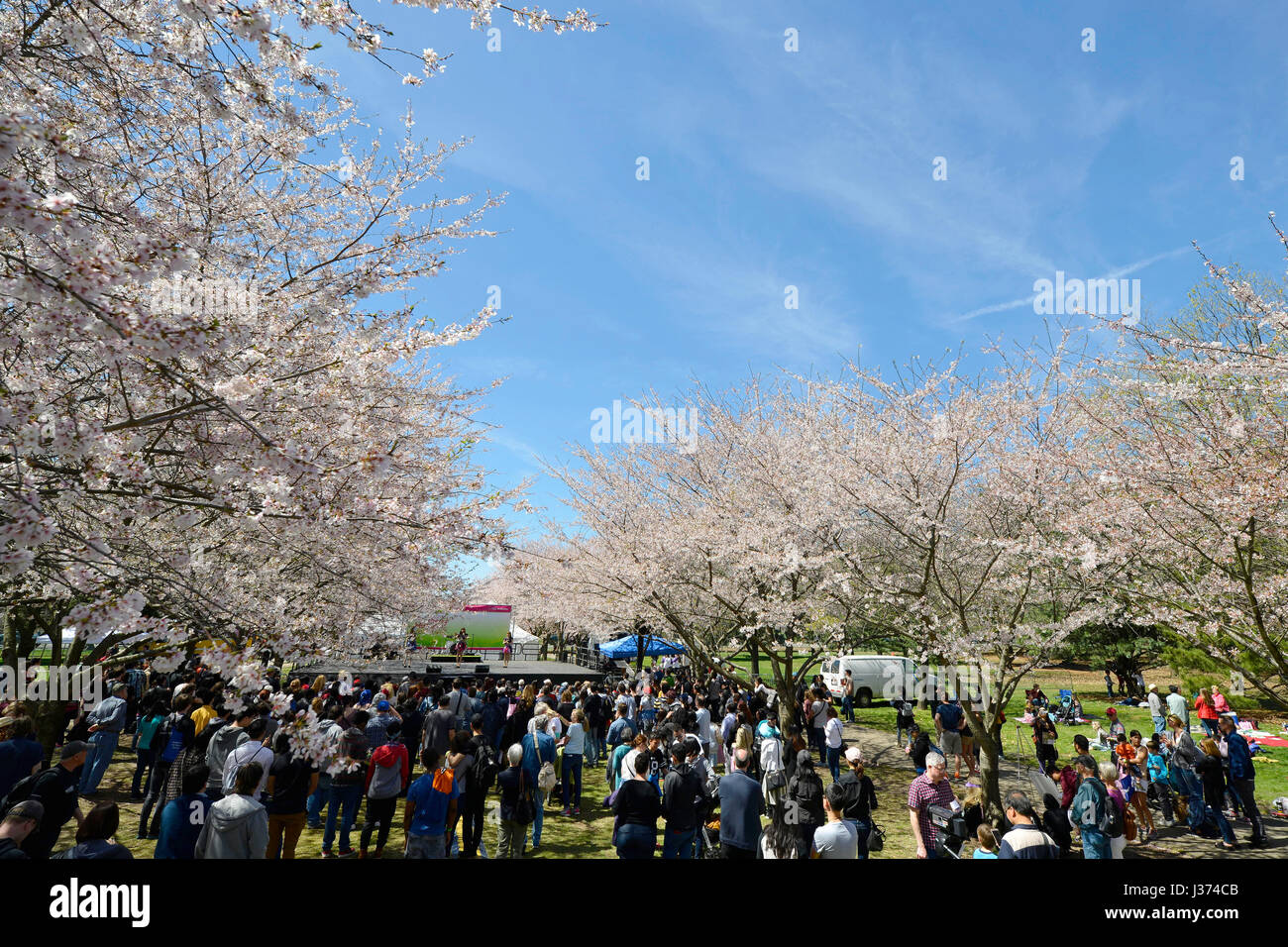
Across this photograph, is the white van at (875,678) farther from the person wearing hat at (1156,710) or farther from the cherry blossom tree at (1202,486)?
the cherry blossom tree at (1202,486)

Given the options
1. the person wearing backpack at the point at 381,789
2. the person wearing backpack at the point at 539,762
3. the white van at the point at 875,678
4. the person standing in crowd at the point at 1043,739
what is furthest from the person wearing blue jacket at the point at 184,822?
the white van at the point at 875,678

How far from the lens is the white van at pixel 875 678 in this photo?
21.2m

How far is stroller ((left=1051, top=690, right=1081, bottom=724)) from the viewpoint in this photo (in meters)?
18.2

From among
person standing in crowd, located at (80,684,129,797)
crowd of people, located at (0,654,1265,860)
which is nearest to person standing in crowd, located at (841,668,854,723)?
crowd of people, located at (0,654,1265,860)

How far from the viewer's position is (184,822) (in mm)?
4941

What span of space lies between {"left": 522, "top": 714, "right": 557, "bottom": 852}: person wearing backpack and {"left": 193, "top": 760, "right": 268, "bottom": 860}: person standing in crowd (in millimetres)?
3233

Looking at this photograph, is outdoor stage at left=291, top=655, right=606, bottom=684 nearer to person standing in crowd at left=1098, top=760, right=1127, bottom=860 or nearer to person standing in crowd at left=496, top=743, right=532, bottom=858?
person standing in crowd at left=496, top=743, right=532, bottom=858

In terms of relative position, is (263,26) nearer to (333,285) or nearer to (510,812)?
(333,285)

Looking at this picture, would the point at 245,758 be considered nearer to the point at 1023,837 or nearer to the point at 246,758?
the point at 246,758

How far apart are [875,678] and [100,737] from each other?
72.9 ft

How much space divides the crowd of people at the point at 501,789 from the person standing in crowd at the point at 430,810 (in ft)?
0.05
